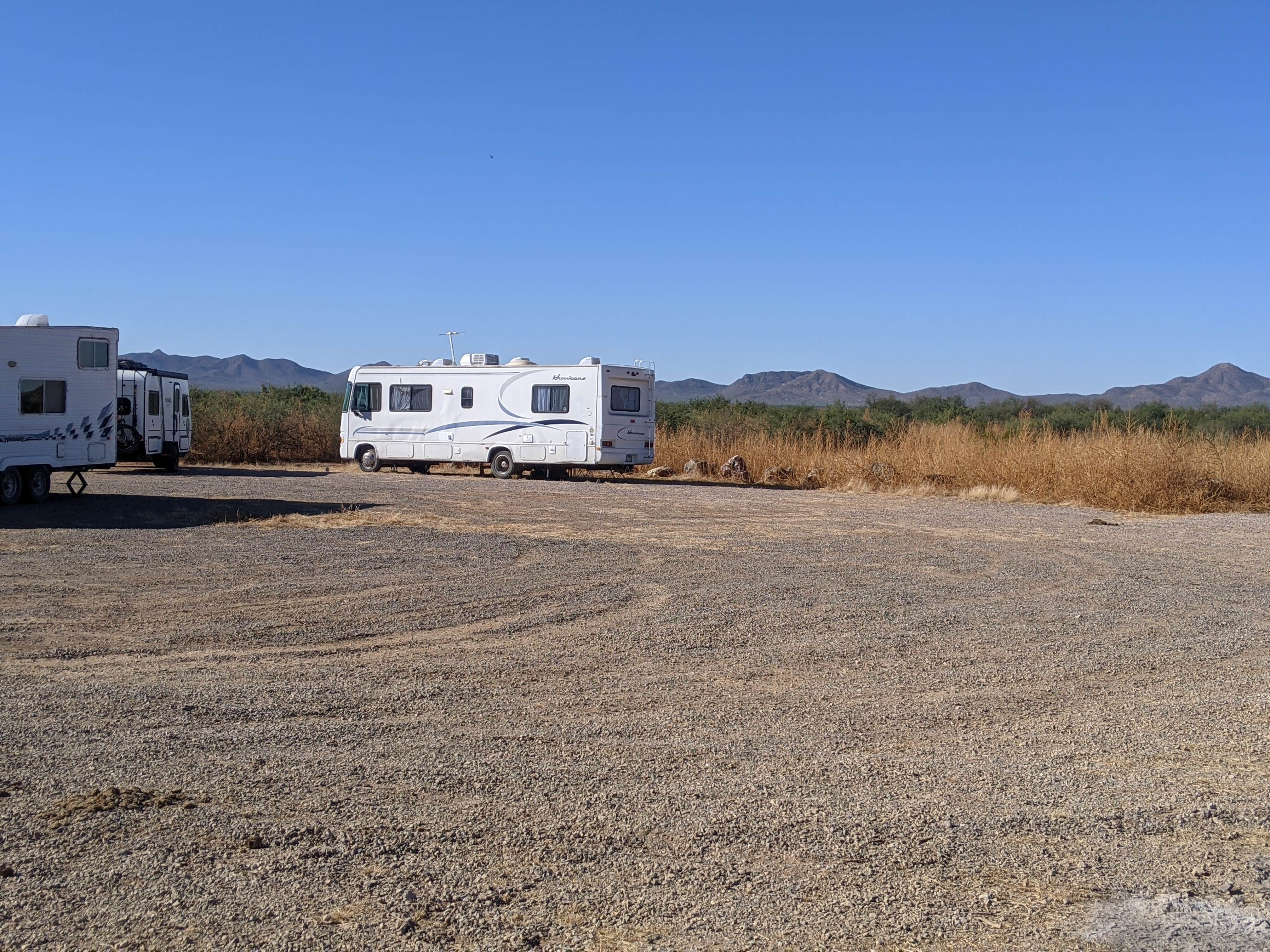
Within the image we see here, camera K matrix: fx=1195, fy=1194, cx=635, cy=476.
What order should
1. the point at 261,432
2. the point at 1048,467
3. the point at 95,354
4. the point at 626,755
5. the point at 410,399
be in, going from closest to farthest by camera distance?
the point at 626,755, the point at 95,354, the point at 1048,467, the point at 410,399, the point at 261,432

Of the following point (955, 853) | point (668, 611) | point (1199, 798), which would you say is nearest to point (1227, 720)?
point (1199, 798)

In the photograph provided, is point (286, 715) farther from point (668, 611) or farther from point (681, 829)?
point (668, 611)

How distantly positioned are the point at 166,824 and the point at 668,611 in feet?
17.9

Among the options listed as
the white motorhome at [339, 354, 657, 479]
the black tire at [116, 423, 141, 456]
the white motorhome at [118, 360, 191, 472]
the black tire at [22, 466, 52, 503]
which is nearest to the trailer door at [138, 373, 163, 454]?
the white motorhome at [118, 360, 191, 472]

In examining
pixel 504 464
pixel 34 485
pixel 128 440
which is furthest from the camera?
pixel 504 464

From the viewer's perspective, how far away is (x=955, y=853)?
4.21 meters

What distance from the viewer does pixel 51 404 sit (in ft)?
58.7

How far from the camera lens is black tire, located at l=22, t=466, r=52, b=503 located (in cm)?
1727

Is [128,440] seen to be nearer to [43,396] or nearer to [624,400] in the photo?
[43,396]

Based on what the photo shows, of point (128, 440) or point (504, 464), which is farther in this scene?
point (504, 464)

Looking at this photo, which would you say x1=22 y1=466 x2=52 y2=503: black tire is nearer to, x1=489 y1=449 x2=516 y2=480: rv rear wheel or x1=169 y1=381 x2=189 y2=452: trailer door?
x1=169 y1=381 x2=189 y2=452: trailer door

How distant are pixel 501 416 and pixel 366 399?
3913 mm

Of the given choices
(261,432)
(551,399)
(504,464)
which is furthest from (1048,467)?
(261,432)

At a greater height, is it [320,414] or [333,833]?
[320,414]
